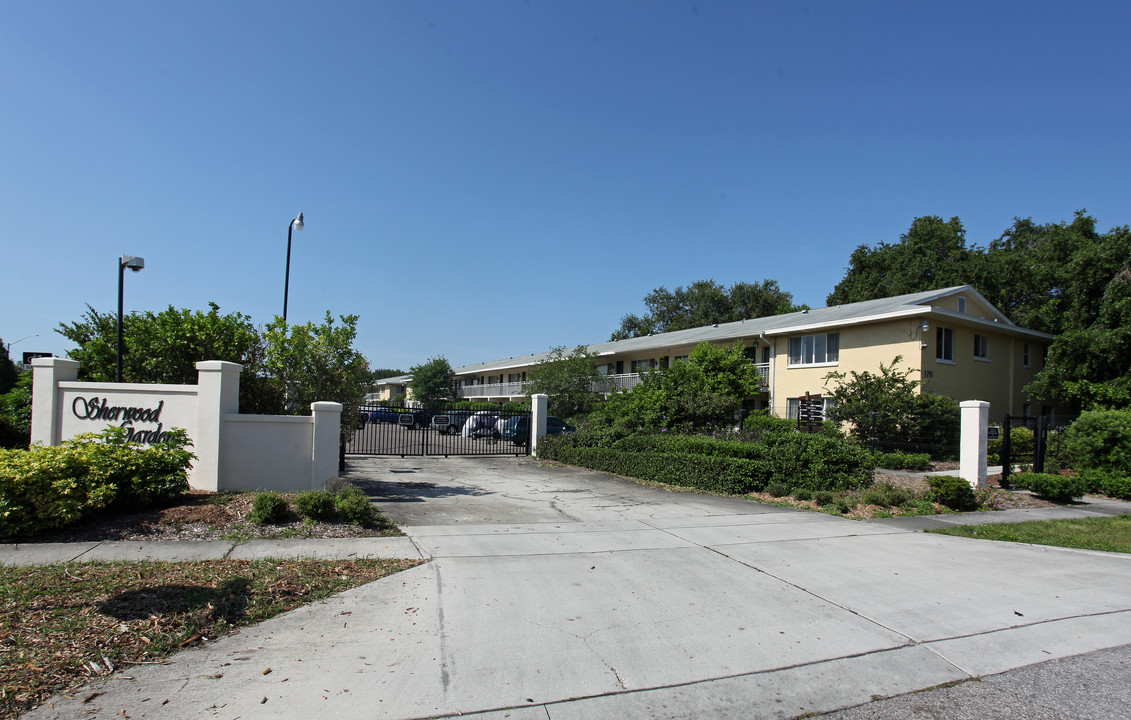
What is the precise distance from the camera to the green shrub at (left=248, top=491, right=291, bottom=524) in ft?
25.2

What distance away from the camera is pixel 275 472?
10.1 m

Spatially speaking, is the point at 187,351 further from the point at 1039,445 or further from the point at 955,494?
the point at 1039,445

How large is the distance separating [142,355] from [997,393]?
2934cm

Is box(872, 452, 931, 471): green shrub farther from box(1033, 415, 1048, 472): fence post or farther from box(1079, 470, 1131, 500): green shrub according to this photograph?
box(1079, 470, 1131, 500): green shrub

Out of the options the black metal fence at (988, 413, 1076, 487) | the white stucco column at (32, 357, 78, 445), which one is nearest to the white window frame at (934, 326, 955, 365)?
the black metal fence at (988, 413, 1076, 487)

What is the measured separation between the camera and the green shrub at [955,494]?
1116 centimetres

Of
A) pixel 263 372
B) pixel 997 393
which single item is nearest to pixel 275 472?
pixel 263 372

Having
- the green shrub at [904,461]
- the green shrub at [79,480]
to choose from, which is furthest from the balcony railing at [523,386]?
the green shrub at [79,480]

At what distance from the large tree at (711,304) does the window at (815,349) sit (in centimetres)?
2483

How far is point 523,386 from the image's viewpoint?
3731 cm

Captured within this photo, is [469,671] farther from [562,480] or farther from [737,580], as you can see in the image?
[562,480]

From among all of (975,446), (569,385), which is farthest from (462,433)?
(975,446)

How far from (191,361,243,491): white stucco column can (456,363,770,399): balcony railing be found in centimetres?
1491

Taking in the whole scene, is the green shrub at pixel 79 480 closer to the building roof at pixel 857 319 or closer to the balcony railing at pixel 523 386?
the balcony railing at pixel 523 386
